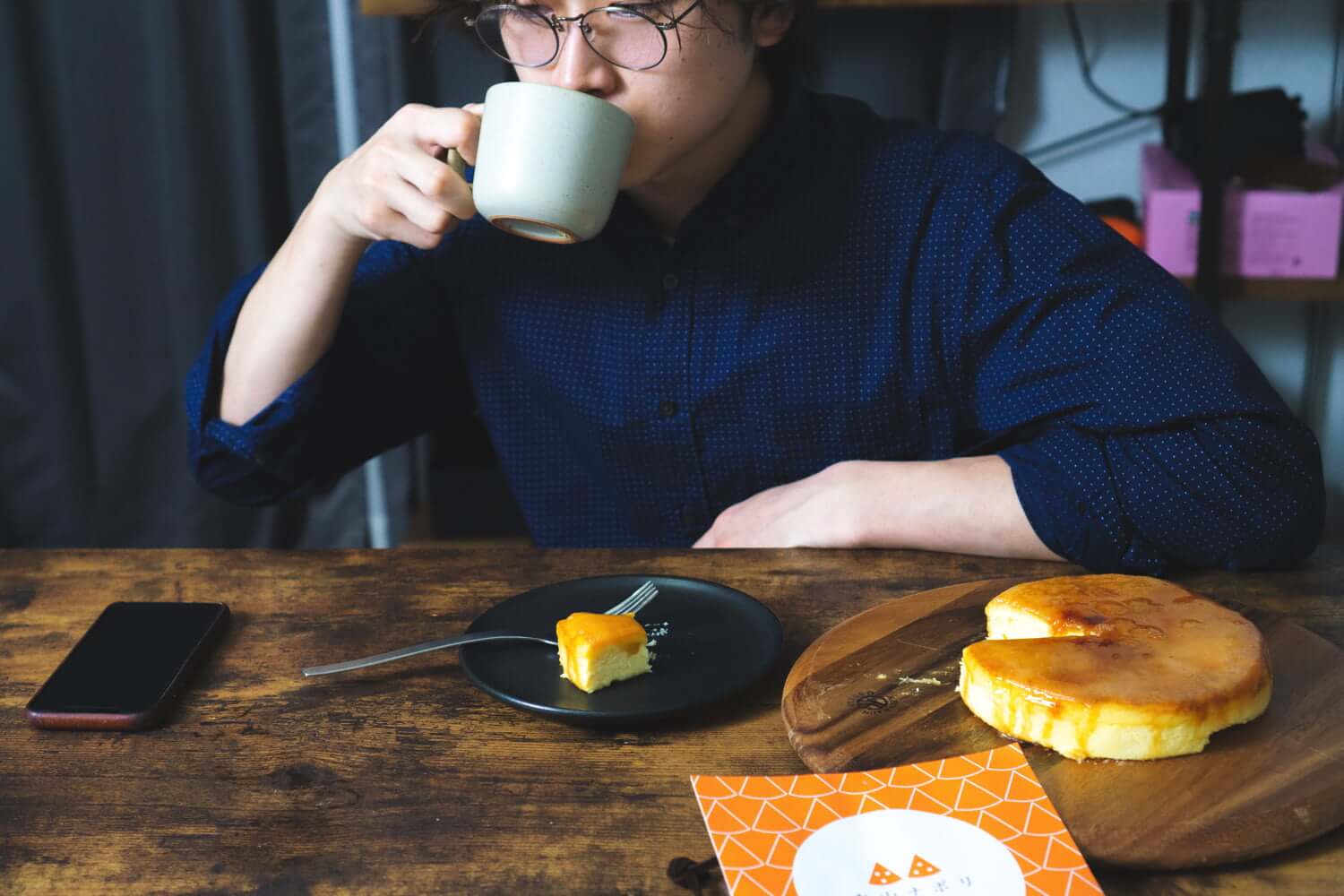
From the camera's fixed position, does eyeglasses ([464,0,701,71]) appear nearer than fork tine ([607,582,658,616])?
No

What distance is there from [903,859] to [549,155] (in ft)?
1.80

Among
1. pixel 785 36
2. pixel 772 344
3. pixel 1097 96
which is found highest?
pixel 785 36

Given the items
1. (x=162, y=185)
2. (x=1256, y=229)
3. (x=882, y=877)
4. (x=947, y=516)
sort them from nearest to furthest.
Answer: (x=882, y=877), (x=947, y=516), (x=1256, y=229), (x=162, y=185)

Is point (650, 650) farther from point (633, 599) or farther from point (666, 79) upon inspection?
point (666, 79)

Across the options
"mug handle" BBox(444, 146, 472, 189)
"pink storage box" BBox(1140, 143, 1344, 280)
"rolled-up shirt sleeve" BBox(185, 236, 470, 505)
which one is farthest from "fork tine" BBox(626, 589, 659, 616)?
"pink storage box" BBox(1140, 143, 1344, 280)

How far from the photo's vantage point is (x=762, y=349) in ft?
4.10

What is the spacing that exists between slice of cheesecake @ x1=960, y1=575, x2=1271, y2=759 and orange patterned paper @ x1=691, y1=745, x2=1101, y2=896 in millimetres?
34

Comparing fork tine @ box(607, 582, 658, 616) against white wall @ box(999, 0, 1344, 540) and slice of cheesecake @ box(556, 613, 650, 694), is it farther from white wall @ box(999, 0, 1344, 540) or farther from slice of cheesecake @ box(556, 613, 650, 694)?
white wall @ box(999, 0, 1344, 540)

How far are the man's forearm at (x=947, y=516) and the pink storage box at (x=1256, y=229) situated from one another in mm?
1162

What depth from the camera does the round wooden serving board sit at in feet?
1.96

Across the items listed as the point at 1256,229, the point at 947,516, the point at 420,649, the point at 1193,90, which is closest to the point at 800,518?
the point at 947,516

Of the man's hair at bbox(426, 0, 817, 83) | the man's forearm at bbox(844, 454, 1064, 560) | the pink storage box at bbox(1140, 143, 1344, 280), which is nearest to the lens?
the man's forearm at bbox(844, 454, 1064, 560)

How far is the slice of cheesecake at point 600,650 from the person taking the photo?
0.76 m

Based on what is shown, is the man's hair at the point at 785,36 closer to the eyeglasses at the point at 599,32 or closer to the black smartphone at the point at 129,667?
the eyeglasses at the point at 599,32
